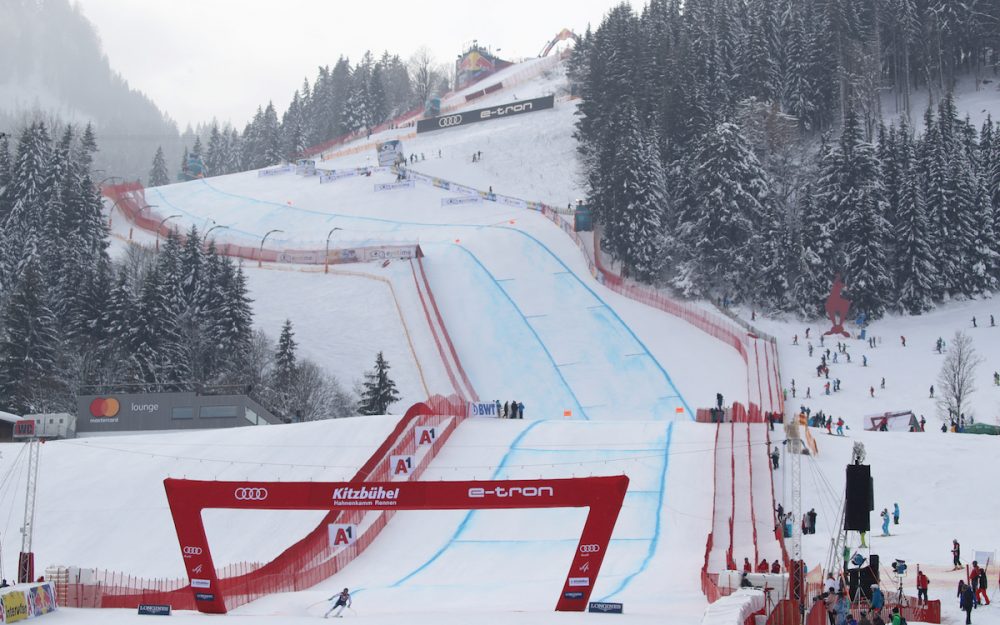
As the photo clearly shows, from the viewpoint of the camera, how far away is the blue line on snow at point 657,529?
24356mm

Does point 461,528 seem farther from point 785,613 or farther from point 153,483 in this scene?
point 785,613

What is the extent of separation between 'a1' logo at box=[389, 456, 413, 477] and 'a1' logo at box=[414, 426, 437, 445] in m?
1.67

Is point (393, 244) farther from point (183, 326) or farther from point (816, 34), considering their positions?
point (816, 34)

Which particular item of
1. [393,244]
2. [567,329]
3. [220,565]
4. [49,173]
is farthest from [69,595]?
[49,173]

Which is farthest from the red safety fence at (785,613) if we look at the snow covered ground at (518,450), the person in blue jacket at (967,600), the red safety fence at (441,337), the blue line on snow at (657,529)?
the red safety fence at (441,337)

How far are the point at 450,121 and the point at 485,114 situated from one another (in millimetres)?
2831

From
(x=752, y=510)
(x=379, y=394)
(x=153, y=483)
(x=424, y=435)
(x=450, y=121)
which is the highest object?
(x=450, y=121)

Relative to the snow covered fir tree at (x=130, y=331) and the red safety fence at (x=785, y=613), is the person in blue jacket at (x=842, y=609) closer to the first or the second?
the red safety fence at (x=785, y=613)

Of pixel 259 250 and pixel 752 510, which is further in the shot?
pixel 259 250

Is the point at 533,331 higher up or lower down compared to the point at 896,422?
higher up

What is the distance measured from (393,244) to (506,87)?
4839 centimetres

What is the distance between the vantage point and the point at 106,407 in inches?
1614

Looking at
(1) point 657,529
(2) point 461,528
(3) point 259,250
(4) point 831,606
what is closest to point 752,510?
(1) point 657,529

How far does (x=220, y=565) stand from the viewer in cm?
2817
